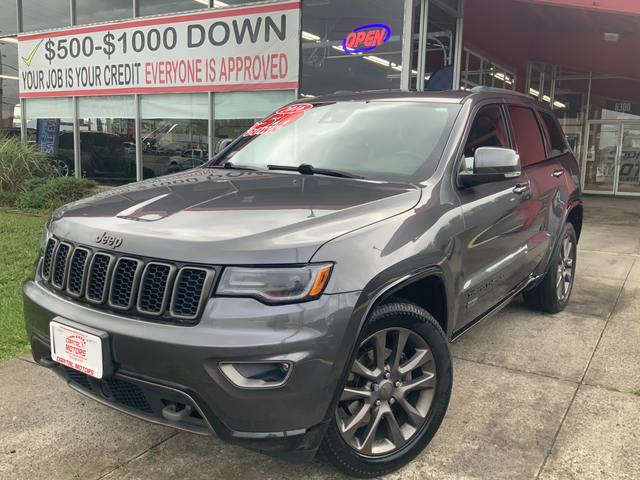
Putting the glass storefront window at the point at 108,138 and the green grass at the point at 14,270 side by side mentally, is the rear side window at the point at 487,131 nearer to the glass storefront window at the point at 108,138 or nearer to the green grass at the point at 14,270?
the green grass at the point at 14,270

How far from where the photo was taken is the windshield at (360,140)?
3.11 m

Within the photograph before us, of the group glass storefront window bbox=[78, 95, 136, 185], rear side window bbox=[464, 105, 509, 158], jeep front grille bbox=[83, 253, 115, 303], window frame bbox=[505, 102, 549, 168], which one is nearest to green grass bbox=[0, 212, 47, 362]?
jeep front grille bbox=[83, 253, 115, 303]

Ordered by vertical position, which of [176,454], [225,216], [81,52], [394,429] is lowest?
[176,454]

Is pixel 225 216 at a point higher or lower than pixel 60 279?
higher

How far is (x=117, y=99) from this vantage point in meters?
12.4

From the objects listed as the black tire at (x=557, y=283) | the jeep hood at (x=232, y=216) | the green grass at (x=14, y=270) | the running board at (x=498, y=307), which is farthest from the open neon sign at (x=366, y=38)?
the jeep hood at (x=232, y=216)

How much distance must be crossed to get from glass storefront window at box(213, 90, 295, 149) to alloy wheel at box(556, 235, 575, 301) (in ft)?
21.9

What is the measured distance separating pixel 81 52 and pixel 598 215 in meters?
11.8

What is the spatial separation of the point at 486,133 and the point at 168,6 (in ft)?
32.8

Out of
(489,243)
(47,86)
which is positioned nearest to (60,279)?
(489,243)

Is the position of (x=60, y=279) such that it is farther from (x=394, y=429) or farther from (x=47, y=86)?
(x=47, y=86)

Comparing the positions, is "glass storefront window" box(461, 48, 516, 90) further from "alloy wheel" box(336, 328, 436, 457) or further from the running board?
"alloy wheel" box(336, 328, 436, 457)

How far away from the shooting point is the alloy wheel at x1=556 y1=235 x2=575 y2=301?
15.4 ft

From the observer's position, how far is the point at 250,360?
196 centimetres
